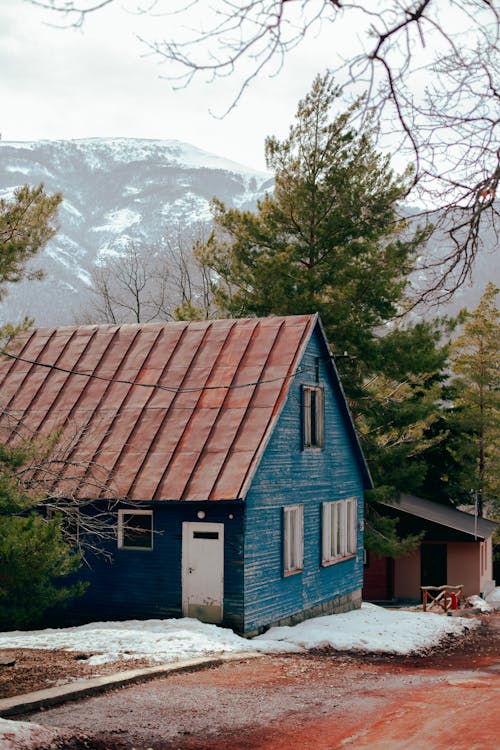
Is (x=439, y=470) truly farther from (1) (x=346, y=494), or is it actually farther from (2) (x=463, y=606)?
(1) (x=346, y=494)

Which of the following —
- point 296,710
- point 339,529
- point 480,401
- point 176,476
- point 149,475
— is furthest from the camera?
point 480,401

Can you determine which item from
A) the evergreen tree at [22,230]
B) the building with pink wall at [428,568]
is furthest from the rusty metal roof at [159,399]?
the building with pink wall at [428,568]

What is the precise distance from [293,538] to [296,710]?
9895 mm

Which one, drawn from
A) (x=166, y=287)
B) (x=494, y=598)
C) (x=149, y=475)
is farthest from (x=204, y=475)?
(x=166, y=287)

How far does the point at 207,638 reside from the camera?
1802cm

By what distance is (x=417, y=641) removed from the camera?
20.9m

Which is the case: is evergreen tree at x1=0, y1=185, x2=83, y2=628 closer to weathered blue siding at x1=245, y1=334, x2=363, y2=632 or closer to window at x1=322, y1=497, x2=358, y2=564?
weathered blue siding at x1=245, y1=334, x2=363, y2=632

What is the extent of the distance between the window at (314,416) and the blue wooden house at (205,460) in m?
0.04

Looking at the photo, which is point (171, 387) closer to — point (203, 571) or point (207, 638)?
point (203, 571)

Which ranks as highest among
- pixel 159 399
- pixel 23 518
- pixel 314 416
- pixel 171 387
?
pixel 171 387

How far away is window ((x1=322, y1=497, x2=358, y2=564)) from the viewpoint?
24.4m

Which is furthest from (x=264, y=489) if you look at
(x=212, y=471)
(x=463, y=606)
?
(x=463, y=606)

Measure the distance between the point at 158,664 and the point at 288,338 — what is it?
992cm

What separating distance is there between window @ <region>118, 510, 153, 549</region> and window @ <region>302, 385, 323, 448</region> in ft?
15.9
